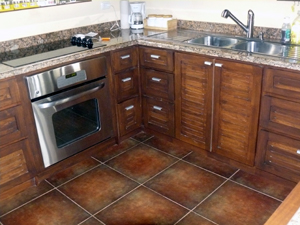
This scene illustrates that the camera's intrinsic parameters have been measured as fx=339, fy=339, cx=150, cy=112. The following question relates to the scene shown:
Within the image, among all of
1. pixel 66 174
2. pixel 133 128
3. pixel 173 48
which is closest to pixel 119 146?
pixel 133 128

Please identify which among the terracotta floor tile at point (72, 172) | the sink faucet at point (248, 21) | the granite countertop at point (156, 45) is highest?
the sink faucet at point (248, 21)

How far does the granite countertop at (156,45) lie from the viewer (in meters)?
2.09

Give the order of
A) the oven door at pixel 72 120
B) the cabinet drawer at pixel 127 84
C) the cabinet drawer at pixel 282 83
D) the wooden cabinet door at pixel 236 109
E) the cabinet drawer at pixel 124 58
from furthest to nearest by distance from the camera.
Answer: the cabinet drawer at pixel 127 84, the cabinet drawer at pixel 124 58, the oven door at pixel 72 120, the wooden cabinet door at pixel 236 109, the cabinet drawer at pixel 282 83

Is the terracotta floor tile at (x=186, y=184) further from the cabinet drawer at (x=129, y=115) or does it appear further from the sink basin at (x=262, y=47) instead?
the sink basin at (x=262, y=47)

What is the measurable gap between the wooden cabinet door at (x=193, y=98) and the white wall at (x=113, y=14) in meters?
0.66

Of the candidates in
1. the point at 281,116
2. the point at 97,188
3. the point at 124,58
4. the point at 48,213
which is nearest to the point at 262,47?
the point at 281,116

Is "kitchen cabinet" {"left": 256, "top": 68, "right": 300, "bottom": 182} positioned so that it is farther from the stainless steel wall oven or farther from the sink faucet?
the stainless steel wall oven

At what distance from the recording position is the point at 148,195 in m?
2.33

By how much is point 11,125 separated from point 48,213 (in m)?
0.62

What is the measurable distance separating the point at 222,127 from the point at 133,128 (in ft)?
2.92

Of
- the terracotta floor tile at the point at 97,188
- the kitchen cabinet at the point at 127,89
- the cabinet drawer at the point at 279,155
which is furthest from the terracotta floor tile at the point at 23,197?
the cabinet drawer at the point at 279,155

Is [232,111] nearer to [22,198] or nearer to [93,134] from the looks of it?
[93,134]

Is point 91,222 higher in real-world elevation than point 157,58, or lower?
lower

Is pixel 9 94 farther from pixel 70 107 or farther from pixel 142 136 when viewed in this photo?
pixel 142 136
